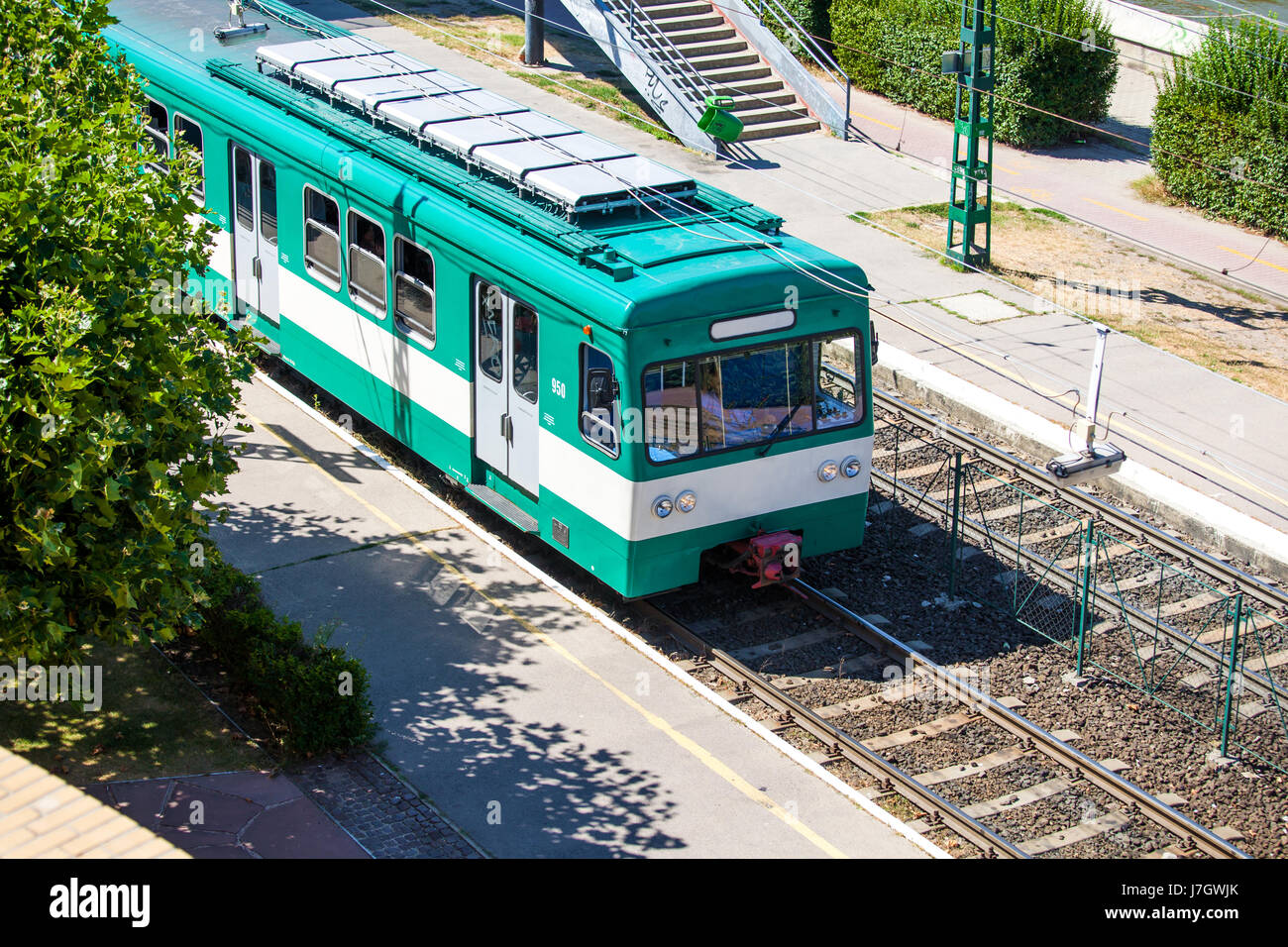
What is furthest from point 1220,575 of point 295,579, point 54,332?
point 54,332

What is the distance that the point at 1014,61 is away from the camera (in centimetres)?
2770

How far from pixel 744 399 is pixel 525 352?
2.04m

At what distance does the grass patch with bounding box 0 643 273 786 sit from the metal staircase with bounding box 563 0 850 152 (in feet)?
56.5

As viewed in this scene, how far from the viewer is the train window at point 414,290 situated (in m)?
14.8

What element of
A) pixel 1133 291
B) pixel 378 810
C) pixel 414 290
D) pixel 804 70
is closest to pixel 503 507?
pixel 414 290

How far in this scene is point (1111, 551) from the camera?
50.2ft

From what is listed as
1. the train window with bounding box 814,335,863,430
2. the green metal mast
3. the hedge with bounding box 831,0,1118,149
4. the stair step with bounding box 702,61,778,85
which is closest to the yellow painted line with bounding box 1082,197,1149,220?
the hedge with bounding box 831,0,1118,149

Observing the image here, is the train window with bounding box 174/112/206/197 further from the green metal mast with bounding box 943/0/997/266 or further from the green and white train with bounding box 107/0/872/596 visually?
the green metal mast with bounding box 943/0/997/266

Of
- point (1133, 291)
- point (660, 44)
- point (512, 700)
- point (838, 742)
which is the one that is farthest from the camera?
point (660, 44)

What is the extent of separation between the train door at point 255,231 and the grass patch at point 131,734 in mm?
6218

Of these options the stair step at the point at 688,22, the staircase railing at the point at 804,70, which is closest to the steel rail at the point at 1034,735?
the staircase railing at the point at 804,70

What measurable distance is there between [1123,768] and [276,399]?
Result: 1040 centimetres

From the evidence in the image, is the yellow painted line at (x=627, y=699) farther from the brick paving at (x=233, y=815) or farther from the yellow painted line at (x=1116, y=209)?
the yellow painted line at (x=1116, y=209)

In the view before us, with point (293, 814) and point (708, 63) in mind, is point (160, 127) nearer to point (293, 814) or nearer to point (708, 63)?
point (293, 814)
